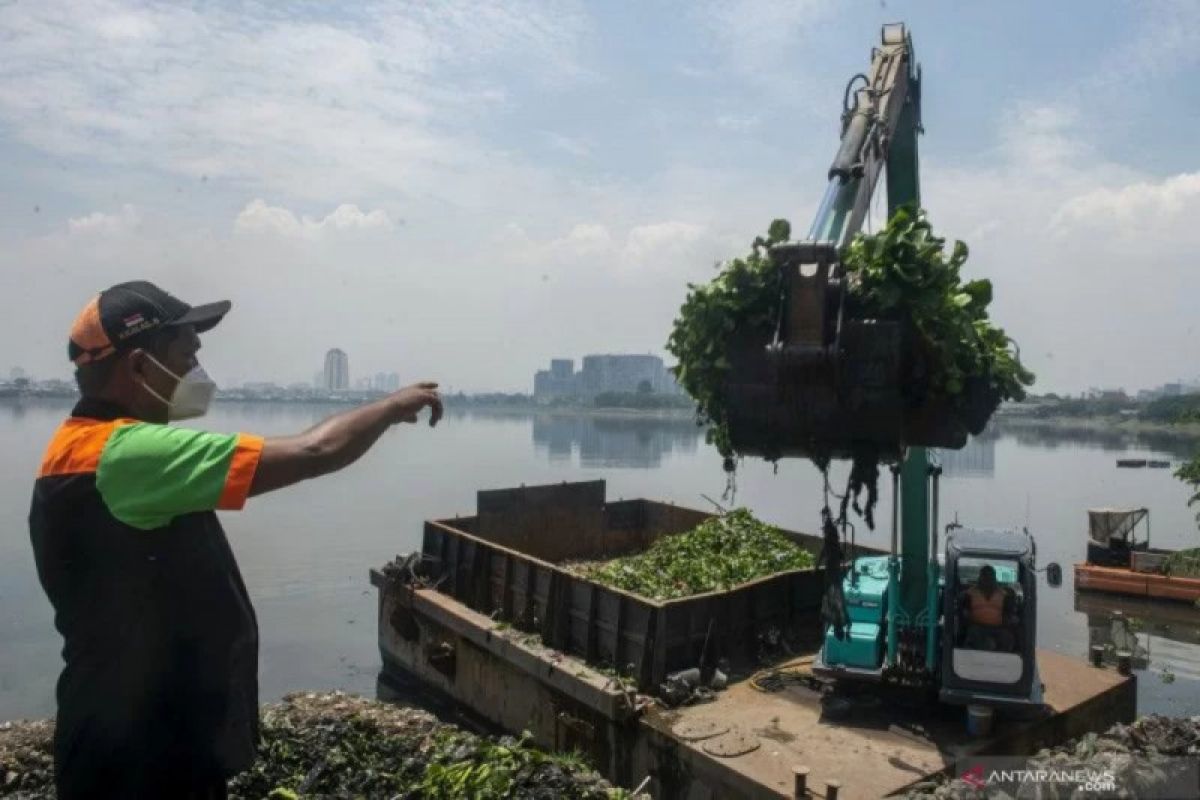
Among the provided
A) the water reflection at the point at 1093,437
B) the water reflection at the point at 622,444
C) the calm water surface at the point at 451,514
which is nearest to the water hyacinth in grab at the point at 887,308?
the calm water surface at the point at 451,514

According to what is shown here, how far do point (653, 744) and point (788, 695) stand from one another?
172 centimetres

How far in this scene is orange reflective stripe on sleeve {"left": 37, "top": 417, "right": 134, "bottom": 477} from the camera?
2373 mm

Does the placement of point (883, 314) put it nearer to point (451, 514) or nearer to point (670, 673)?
point (670, 673)

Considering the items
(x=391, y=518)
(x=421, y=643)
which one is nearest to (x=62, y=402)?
(x=391, y=518)

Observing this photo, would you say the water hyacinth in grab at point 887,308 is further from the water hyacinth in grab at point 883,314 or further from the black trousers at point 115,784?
the black trousers at point 115,784

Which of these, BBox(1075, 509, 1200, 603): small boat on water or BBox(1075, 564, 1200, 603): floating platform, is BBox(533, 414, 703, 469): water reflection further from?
BBox(1075, 564, 1200, 603): floating platform

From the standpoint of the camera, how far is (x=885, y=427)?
17.9 feet

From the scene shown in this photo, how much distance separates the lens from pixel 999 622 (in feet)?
27.9

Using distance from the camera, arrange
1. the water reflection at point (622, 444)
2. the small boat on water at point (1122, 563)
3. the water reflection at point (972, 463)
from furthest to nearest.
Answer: the water reflection at point (622, 444) → the water reflection at point (972, 463) → the small boat on water at point (1122, 563)

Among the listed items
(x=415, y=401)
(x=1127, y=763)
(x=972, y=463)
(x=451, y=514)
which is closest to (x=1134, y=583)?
(x=1127, y=763)

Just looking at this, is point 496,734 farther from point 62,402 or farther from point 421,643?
point 62,402

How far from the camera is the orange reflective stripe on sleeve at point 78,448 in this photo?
2.37m

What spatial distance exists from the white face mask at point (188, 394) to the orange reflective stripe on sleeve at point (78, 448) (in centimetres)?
19

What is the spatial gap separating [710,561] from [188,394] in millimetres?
11675
